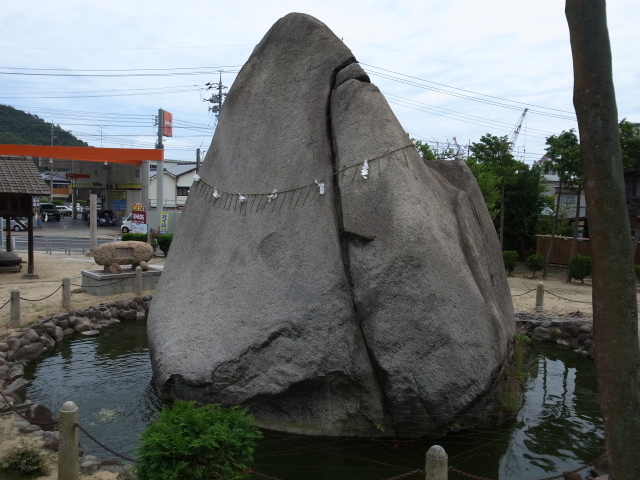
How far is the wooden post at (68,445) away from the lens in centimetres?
501

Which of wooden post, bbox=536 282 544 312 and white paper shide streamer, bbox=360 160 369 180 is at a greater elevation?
white paper shide streamer, bbox=360 160 369 180

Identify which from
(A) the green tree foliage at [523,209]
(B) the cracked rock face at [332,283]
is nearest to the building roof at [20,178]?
(B) the cracked rock face at [332,283]

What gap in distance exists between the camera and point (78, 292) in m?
14.7

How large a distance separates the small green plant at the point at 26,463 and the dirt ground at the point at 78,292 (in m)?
5.78

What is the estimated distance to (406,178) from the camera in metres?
6.70

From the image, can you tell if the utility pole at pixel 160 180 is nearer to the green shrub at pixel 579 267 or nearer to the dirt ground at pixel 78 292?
the dirt ground at pixel 78 292

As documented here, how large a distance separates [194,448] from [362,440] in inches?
106

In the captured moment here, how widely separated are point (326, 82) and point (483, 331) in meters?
3.93

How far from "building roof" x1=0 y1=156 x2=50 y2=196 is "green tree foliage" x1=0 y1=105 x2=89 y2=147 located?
5472 cm

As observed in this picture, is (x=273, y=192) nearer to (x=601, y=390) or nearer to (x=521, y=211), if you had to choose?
(x=601, y=390)

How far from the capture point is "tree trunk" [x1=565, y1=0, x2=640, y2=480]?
3039mm

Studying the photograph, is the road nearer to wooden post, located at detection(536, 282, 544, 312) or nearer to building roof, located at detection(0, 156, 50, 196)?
building roof, located at detection(0, 156, 50, 196)

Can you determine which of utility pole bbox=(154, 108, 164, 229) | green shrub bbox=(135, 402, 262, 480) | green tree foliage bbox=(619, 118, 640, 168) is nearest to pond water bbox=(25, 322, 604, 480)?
green shrub bbox=(135, 402, 262, 480)

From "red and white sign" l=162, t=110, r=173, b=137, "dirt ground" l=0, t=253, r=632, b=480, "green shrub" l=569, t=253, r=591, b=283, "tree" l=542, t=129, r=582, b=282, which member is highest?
"red and white sign" l=162, t=110, r=173, b=137
